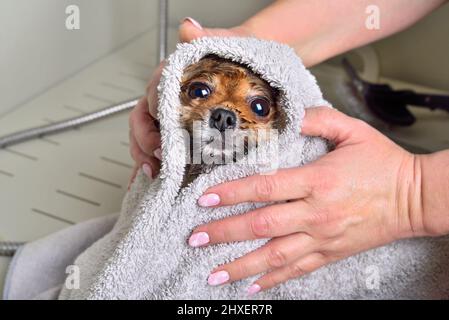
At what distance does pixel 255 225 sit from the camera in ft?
2.06

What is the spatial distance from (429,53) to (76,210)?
0.85 m

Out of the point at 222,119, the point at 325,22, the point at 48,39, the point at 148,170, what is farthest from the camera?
the point at 48,39

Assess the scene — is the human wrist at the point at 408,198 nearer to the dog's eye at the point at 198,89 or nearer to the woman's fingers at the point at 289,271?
the woman's fingers at the point at 289,271

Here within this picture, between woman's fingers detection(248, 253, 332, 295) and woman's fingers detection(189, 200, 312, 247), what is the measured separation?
0.18 ft

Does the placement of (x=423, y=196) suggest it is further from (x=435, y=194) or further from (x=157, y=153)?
(x=157, y=153)

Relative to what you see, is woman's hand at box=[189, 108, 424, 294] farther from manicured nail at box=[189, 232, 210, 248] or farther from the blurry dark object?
the blurry dark object

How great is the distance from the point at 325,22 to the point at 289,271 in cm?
40

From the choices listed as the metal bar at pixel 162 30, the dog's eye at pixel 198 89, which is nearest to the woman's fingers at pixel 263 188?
the dog's eye at pixel 198 89

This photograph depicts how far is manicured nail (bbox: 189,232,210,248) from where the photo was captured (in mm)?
630

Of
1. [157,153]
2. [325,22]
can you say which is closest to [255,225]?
[157,153]

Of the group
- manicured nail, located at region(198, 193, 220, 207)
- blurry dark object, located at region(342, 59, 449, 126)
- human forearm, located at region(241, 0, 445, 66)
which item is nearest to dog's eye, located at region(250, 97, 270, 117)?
manicured nail, located at region(198, 193, 220, 207)

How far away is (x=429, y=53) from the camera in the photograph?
1.33m

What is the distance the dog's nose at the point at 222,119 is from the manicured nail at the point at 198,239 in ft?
0.39
